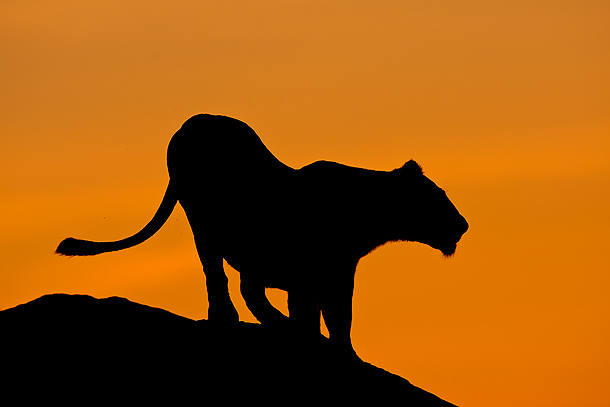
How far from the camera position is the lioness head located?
614 inches

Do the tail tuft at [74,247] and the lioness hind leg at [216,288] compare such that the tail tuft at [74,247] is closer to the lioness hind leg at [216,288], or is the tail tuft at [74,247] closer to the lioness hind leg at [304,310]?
the lioness hind leg at [216,288]

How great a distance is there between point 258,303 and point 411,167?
2.86 metres

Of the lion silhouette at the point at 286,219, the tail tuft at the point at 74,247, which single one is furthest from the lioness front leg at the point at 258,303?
the tail tuft at the point at 74,247

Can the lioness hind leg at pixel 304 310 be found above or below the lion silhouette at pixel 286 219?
below

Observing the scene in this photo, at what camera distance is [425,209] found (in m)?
15.6

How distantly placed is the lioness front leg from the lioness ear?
2.57m

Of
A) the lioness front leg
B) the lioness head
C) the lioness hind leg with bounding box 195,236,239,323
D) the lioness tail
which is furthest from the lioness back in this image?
the lioness head

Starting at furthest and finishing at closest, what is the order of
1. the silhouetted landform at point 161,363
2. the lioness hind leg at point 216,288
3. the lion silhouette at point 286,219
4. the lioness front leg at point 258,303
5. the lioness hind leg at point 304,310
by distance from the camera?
the lioness front leg at point 258,303
the lioness hind leg at point 216,288
the lion silhouette at point 286,219
the lioness hind leg at point 304,310
the silhouetted landform at point 161,363

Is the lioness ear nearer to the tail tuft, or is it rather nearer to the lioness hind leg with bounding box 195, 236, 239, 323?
the lioness hind leg with bounding box 195, 236, 239, 323

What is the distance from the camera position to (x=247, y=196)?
15570 mm

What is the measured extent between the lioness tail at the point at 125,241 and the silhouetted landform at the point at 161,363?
1.79 m

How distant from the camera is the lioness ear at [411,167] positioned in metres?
15.6

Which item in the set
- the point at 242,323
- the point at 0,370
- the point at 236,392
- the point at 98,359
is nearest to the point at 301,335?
the point at 242,323

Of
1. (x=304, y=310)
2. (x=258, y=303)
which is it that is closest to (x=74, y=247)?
(x=258, y=303)
